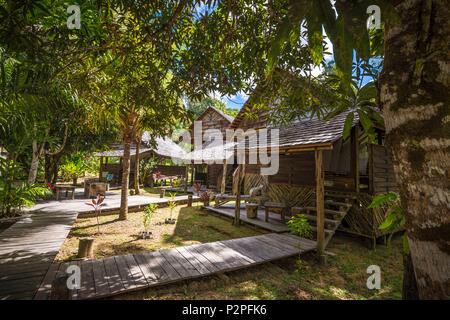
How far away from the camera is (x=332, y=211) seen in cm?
723

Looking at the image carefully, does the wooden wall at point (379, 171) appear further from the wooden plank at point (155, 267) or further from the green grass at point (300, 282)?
the wooden plank at point (155, 267)

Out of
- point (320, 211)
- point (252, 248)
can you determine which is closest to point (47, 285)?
point (252, 248)

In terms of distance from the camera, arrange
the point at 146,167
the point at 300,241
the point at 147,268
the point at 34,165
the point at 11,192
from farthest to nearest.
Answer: the point at 146,167
the point at 34,165
the point at 11,192
the point at 300,241
the point at 147,268

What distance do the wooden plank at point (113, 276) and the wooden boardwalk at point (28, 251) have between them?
1.00 m

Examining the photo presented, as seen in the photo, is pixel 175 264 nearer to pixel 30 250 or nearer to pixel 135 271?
pixel 135 271

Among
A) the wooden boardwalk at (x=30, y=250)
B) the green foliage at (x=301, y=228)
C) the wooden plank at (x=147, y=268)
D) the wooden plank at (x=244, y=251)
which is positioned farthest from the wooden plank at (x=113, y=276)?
the green foliage at (x=301, y=228)

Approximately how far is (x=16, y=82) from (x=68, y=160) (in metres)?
16.0

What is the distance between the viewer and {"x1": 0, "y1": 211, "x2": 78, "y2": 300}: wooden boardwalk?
3.36 meters

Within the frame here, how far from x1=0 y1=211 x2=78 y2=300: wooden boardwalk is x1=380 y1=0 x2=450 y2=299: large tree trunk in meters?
4.54

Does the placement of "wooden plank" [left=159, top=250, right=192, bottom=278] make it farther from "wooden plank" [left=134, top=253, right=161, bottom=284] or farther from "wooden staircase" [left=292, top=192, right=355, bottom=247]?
"wooden staircase" [left=292, top=192, right=355, bottom=247]

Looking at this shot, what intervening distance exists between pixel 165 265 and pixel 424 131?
4680 millimetres

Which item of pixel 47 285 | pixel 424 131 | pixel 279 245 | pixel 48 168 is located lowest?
pixel 279 245

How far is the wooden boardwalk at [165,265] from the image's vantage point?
363cm

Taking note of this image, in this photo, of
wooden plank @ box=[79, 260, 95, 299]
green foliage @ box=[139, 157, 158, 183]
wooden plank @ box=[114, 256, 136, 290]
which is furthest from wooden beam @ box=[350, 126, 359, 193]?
green foliage @ box=[139, 157, 158, 183]
